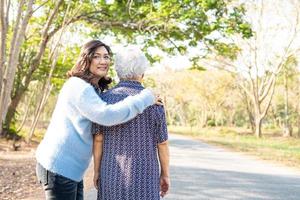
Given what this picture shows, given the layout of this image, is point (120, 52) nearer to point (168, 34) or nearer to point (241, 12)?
point (241, 12)

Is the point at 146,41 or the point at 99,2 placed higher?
the point at 99,2

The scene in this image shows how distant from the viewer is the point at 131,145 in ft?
9.73

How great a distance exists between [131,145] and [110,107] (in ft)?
0.89

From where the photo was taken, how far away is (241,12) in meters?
12.9

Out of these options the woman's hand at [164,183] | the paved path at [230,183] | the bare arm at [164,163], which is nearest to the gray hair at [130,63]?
the bare arm at [164,163]

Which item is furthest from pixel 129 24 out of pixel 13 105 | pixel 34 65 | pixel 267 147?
pixel 267 147

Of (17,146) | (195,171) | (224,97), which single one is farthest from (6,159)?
(224,97)

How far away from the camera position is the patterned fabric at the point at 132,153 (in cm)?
297

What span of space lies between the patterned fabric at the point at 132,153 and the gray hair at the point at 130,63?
0.10 m

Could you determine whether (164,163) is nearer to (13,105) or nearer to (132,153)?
(132,153)

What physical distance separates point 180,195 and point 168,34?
7.87 meters

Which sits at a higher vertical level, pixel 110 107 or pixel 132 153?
pixel 110 107

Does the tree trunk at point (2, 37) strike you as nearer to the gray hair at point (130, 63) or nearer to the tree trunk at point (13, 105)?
the gray hair at point (130, 63)

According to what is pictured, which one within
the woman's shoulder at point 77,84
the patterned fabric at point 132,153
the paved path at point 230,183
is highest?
the woman's shoulder at point 77,84
